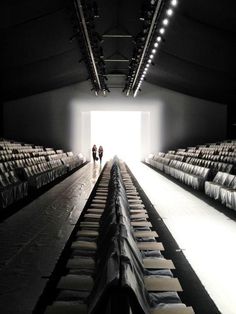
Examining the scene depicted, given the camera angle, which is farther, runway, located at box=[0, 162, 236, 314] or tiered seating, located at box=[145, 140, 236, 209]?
tiered seating, located at box=[145, 140, 236, 209]

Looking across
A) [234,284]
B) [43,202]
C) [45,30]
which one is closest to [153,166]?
[45,30]

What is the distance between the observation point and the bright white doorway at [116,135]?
80.7 ft

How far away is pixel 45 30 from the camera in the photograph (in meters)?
12.1

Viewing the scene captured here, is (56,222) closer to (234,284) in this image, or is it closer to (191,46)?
(234,284)

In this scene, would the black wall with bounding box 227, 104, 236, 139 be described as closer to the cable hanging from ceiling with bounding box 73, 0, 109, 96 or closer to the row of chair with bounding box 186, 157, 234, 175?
the cable hanging from ceiling with bounding box 73, 0, 109, 96

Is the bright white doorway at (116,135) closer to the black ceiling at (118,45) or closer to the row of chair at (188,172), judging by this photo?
the black ceiling at (118,45)

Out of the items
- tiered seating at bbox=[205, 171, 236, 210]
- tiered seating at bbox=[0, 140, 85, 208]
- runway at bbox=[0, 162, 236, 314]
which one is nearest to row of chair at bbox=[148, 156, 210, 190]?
tiered seating at bbox=[205, 171, 236, 210]

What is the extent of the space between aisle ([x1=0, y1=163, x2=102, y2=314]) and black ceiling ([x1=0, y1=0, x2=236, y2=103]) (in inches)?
218

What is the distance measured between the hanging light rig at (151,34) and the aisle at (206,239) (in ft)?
15.1

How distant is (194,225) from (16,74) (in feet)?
39.8

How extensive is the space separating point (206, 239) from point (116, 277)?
3338mm

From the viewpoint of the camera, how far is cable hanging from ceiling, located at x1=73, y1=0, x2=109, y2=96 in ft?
31.6

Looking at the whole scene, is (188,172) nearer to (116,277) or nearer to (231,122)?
(116,277)

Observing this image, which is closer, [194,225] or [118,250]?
[118,250]
